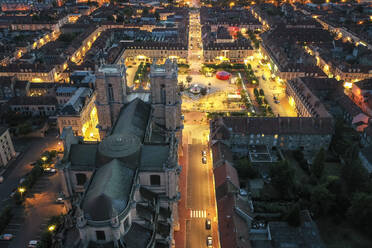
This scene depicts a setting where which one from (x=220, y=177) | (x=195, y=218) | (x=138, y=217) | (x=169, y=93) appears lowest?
(x=195, y=218)

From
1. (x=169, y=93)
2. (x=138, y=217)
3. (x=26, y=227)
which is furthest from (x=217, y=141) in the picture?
(x=26, y=227)

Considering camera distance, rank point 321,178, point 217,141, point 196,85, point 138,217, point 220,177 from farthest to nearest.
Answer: point 196,85 < point 217,141 < point 321,178 < point 220,177 < point 138,217

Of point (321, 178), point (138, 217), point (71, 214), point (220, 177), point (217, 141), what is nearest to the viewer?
point (138, 217)

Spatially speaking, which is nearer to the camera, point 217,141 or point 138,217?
point 138,217

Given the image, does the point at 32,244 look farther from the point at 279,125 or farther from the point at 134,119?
the point at 279,125

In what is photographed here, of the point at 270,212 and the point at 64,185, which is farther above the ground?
the point at 64,185

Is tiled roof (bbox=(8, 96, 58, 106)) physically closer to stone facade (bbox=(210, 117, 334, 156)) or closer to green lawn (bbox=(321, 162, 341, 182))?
stone facade (bbox=(210, 117, 334, 156))

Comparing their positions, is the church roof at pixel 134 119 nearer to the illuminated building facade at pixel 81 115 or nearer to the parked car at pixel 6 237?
the illuminated building facade at pixel 81 115

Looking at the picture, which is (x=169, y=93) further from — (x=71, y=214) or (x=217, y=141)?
(x=71, y=214)
